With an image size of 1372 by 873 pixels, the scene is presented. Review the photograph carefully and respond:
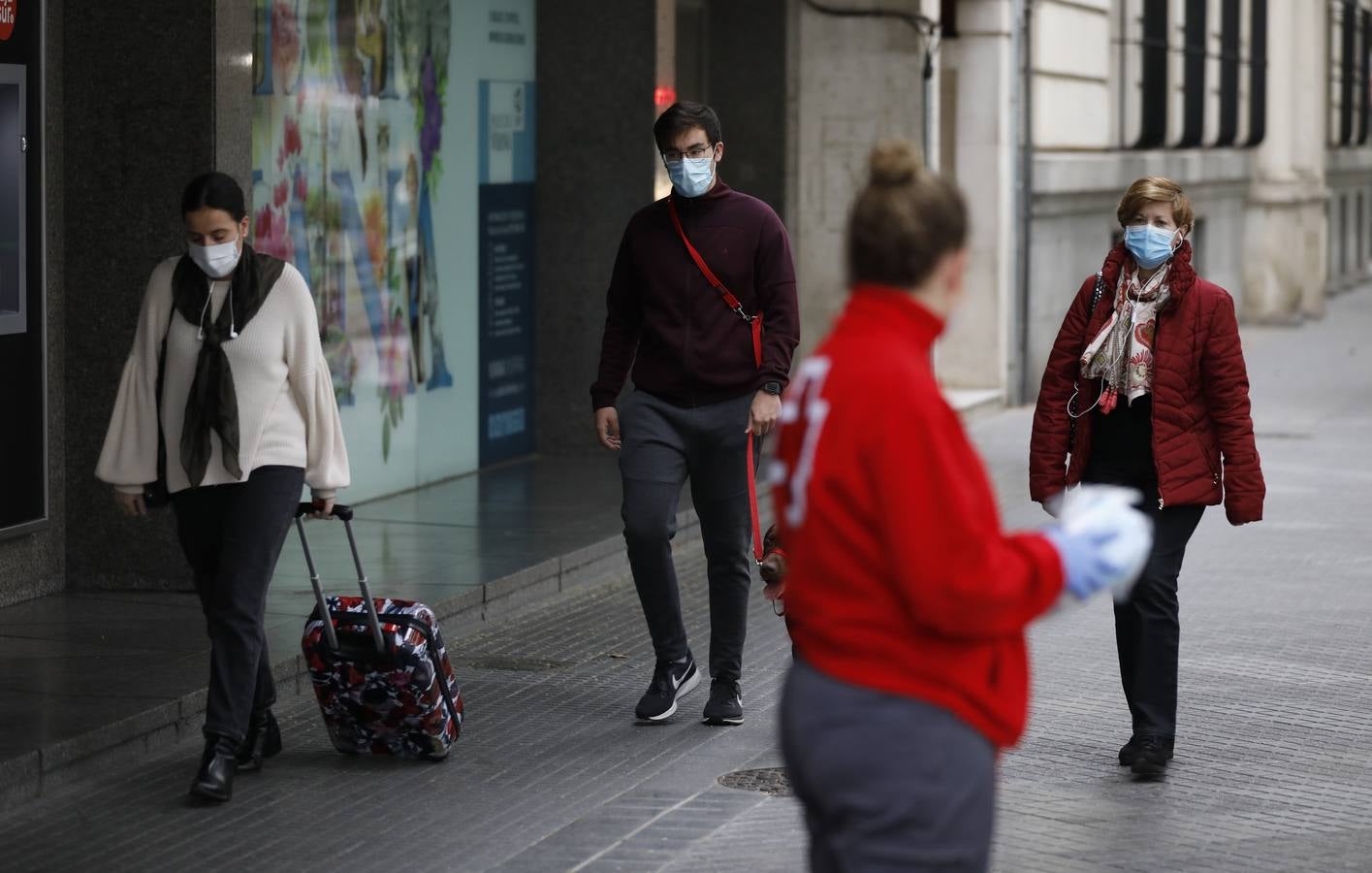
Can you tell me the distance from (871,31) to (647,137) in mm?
3998

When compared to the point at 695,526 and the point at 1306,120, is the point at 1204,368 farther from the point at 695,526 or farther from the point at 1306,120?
the point at 1306,120

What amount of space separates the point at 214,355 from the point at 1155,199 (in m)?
2.67

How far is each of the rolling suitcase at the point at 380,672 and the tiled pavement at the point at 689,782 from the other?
0.12m

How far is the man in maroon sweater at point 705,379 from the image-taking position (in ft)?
23.2

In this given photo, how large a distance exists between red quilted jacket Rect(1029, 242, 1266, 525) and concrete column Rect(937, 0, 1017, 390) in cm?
1167

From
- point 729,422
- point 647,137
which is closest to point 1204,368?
point 729,422

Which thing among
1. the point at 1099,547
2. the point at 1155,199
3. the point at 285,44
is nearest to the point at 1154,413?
the point at 1155,199

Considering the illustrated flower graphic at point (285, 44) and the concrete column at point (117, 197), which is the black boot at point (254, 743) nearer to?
the concrete column at point (117, 197)

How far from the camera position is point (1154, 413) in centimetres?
630

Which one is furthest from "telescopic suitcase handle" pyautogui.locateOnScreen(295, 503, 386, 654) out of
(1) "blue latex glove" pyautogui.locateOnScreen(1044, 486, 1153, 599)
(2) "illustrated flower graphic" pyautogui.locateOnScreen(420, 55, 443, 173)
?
(2) "illustrated flower graphic" pyautogui.locateOnScreen(420, 55, 443, 173)

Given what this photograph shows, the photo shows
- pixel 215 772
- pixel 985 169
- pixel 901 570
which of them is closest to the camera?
pixel 901 570

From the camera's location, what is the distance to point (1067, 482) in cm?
652

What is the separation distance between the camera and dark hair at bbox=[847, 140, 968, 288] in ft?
10.5

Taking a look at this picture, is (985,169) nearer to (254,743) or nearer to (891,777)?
(254,743)
